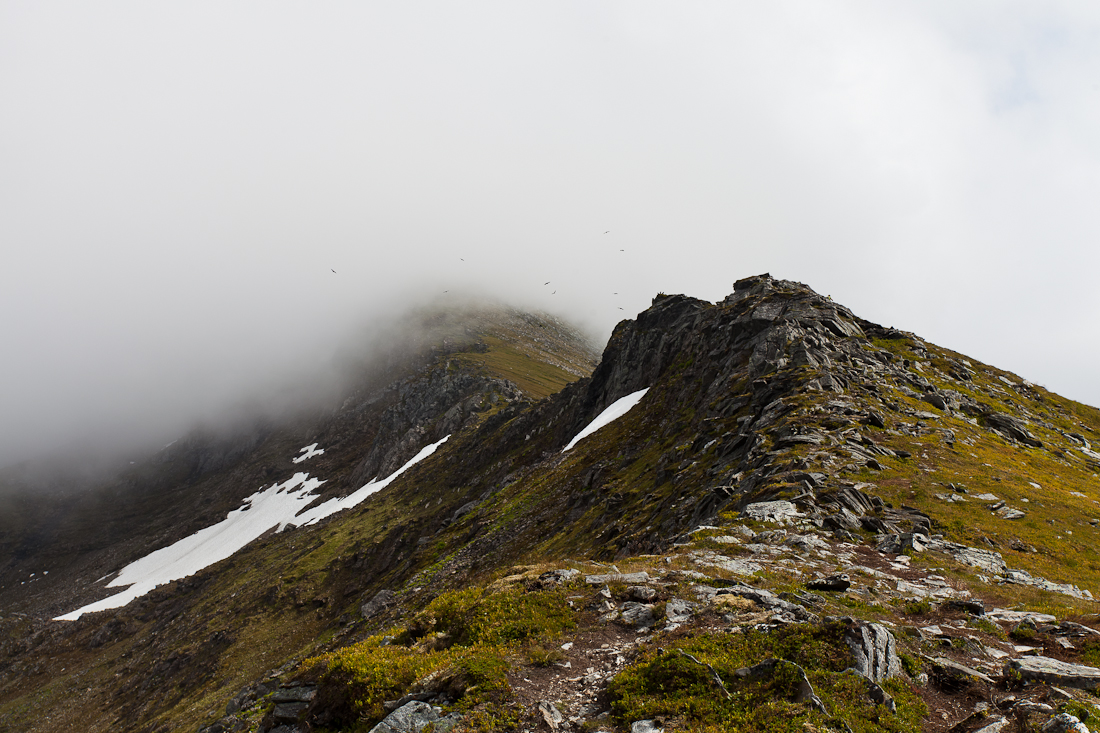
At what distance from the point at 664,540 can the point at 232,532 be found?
141m

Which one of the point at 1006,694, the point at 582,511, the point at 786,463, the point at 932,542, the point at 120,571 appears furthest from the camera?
the point at 120,571

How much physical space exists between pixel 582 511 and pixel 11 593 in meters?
237

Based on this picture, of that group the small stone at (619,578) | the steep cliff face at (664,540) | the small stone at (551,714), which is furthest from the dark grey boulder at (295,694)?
the small stone at (619,578)

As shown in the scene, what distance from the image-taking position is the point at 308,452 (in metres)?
182

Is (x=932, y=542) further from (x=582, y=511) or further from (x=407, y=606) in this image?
(x=407, y=606)

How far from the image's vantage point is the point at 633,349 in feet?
263

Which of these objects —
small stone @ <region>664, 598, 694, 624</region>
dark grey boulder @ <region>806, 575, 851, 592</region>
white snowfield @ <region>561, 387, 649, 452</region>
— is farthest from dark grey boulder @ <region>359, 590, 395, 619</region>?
dark grey boulder @ <region>806, 575, 851, 592</region>

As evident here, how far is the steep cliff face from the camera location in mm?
13754

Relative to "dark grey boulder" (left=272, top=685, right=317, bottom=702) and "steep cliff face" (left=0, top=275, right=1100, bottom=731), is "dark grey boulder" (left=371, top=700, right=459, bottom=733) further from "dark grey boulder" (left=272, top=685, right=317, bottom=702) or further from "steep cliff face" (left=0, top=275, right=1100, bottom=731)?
"dark grey boulder" (left=272, top=685, right=317, bottom=702)

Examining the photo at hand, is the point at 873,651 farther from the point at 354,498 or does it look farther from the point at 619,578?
the point at 354,498

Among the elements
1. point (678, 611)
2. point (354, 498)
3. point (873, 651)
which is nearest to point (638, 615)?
point (678, 611)

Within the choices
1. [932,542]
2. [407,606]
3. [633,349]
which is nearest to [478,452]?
[633,349]

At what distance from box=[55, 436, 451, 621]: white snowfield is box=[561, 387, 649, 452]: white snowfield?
56.6 metres

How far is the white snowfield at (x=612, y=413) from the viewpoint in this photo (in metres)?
68.9
